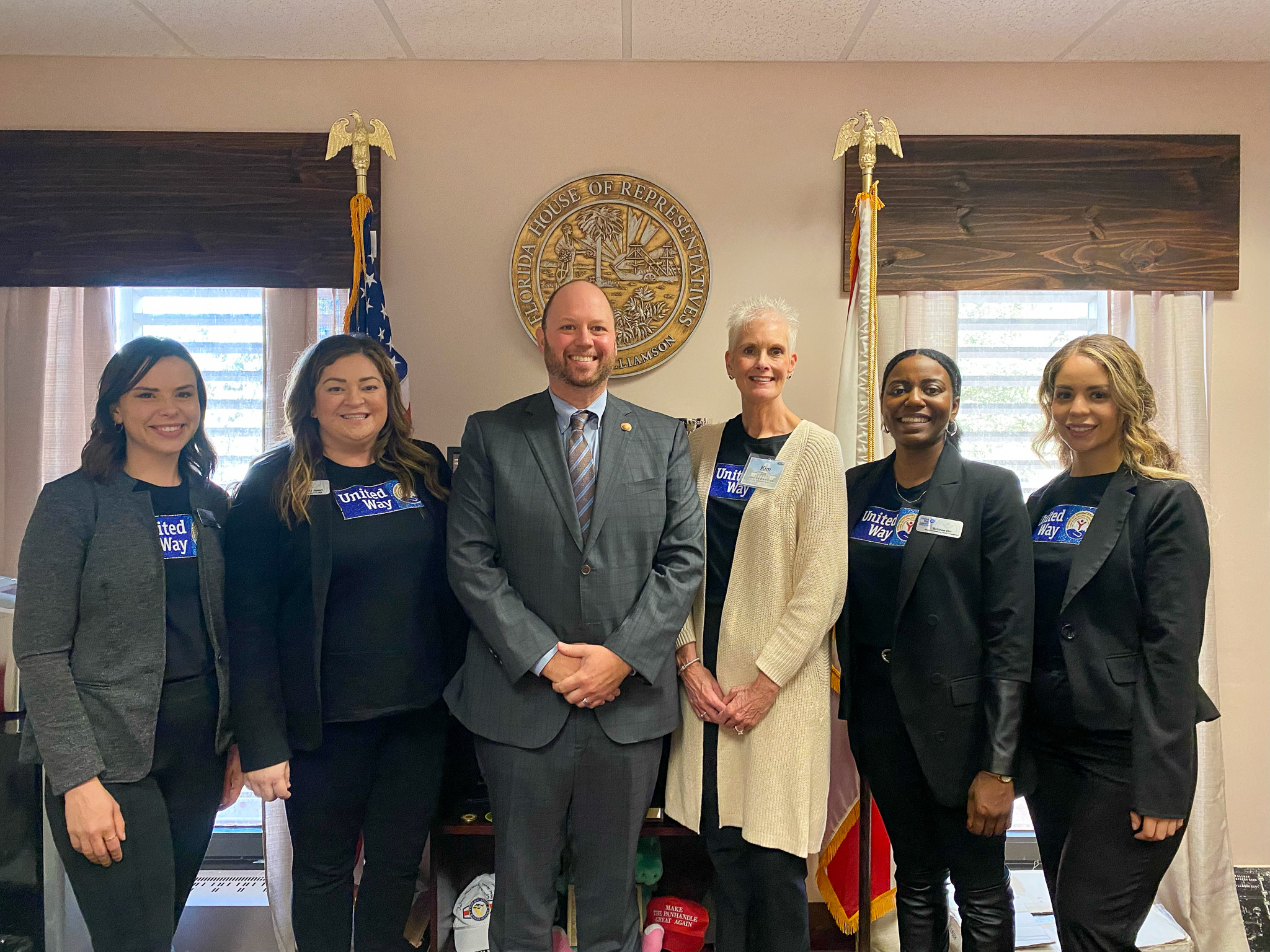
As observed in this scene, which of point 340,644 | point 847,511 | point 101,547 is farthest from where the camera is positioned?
point 847,511

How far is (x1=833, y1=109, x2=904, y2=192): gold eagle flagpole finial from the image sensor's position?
2334 mm

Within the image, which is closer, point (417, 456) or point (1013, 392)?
point (417, 456)

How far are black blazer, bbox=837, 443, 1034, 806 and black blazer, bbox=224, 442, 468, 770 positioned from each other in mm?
1350

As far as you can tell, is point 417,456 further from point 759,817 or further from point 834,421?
point 834,421

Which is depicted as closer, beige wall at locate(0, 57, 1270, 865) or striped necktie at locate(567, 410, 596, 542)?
striped necktie at locate(567, 410, 596, 542)

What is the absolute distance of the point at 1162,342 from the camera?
2652 mm

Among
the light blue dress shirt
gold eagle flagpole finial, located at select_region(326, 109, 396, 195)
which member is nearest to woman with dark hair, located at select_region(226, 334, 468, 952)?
the light blue dress shirt

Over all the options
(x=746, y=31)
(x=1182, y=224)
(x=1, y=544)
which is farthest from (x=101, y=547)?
(x=1182, y=224)

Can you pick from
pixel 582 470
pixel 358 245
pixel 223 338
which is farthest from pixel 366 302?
pixel 582 470

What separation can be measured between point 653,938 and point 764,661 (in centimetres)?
110

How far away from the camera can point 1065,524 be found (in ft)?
5.57

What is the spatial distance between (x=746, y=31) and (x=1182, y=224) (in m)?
1.71

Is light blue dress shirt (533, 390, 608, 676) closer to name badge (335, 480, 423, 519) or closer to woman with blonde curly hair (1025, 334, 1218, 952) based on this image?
name badge (335, 480, 423, 519)

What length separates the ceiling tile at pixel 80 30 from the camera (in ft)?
7.81
